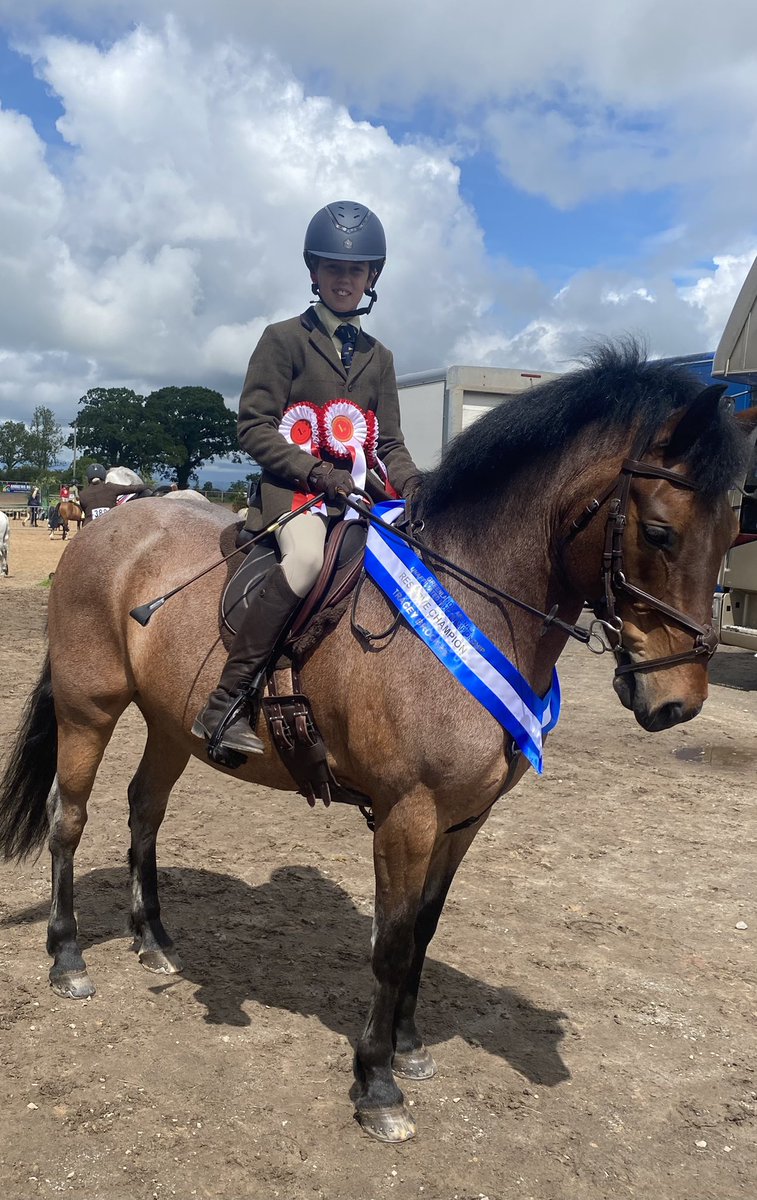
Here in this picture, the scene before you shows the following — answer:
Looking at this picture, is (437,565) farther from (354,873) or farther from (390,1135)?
(354,873)

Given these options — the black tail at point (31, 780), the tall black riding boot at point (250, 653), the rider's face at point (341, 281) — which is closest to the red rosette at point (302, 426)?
the rider's face at point (341, 281)

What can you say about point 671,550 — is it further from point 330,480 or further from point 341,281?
point 341,281

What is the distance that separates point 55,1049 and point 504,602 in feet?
8.13

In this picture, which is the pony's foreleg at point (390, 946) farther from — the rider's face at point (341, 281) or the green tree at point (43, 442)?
the green tree at point (43, 442)

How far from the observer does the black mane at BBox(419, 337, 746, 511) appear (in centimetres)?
271

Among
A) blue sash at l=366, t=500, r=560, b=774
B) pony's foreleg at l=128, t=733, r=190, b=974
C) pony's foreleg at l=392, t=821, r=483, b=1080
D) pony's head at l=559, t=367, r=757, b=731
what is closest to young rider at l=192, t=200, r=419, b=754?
blue sash at l=366, t=500, r=560, b=774

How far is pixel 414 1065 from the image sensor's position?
345 cm

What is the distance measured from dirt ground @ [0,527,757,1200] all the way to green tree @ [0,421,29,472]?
9219cm

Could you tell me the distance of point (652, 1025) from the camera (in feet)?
12.5

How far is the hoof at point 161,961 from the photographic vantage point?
4.15m

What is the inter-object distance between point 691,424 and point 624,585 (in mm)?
529

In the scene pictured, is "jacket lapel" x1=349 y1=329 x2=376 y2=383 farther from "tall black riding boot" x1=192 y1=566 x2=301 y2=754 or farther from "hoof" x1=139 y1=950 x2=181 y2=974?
"hoof" x1=139 y1=950 x2=181 y2=974

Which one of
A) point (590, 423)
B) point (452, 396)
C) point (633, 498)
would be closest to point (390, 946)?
point (633, 498)

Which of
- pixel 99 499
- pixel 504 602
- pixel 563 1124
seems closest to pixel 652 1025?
→ pixel 563 1124
